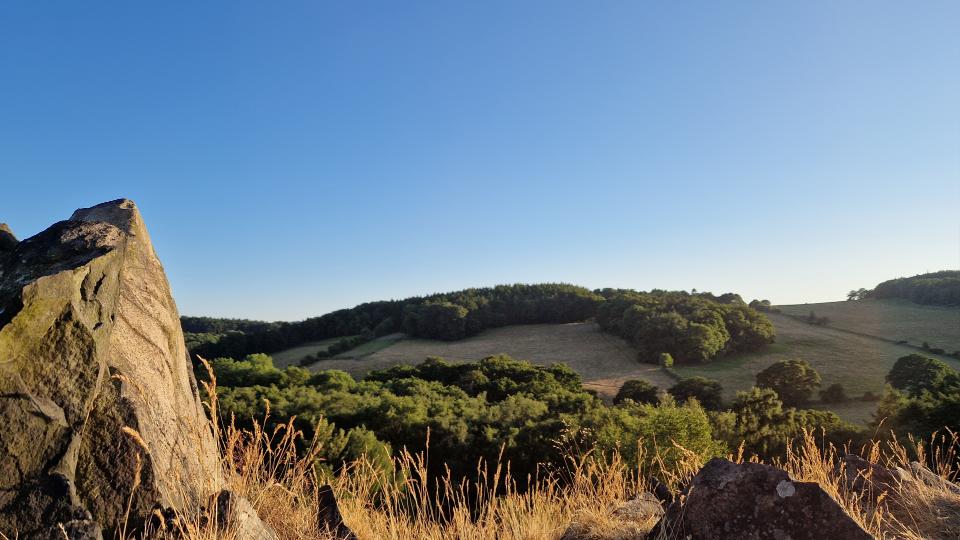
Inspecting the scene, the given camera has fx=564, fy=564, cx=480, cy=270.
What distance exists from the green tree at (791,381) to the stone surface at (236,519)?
125 feet

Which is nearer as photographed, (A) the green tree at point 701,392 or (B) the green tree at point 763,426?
(B) the green tree at point 763,426

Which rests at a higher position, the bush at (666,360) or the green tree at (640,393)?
the bush at (666,360)

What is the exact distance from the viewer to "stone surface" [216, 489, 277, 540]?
3.37 m

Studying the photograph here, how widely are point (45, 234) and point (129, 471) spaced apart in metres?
2.06

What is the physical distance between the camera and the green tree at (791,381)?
35812 millimetres

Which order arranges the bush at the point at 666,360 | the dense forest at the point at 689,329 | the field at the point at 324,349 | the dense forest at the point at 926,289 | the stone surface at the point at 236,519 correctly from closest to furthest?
the stone surface at the point at 236,519 → the bush at the point at 666,360 → the dense forest at the point at 689,329 → the field at the point at 324,349 → the dense forest at the point at 926,289

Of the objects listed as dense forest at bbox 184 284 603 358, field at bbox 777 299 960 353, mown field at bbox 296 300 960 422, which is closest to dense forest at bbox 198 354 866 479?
mown field at bbox 296 300 960 422

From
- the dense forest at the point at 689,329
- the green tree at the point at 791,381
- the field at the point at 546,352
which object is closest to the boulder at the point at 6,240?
the green tree at the point at 791,381

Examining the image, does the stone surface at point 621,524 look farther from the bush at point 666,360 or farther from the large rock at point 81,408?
the bush at point 666,360

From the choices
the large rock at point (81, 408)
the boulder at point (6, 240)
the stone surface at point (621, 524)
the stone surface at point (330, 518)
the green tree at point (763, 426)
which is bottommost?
the green tree at point (763, 426)

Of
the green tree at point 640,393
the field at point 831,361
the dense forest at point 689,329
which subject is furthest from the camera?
the dense forest at point 689,329

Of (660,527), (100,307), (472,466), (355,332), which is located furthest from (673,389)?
(355,332)

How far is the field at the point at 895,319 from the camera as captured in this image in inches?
1960

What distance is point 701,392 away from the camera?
3478 cm
